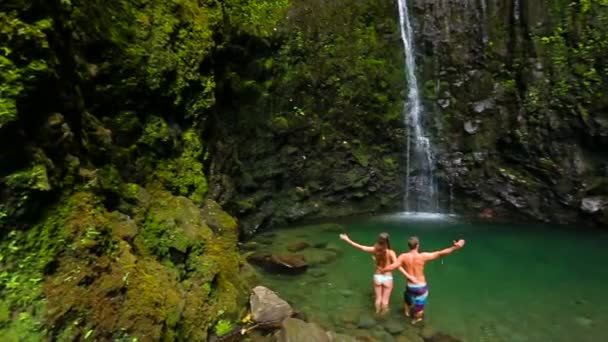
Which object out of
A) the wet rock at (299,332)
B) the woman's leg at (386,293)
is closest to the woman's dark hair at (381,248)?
the woman's leg at (386,293)

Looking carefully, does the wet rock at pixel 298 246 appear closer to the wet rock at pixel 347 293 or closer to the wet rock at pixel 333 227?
the wet rock at pixel 333 227

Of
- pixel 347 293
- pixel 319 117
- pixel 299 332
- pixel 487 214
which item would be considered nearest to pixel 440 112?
pixel 487 214

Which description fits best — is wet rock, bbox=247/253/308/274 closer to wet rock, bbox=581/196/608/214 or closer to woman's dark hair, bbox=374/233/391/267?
woman's dark hair, bbox=374/233/391/267

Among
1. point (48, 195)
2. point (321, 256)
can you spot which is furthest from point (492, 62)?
point (48, 195)

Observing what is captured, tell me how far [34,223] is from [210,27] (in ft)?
19.2

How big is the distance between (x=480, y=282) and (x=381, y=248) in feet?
9.90

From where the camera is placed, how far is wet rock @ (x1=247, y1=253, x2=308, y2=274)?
27.8ft

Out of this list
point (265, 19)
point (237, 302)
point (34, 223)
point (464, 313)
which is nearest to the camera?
point (34, 223)

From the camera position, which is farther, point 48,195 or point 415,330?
point 415,330

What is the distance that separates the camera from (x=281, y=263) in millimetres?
8531

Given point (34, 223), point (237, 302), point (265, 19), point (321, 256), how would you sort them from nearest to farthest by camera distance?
point (34, 223) < point (237, 302) < point (321, 256) < point (265, 19)

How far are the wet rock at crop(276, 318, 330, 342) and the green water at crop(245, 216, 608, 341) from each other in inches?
31.7

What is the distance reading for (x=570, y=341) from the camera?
6.27 meters

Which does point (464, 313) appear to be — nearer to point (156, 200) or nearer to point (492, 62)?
point (156, 200)
